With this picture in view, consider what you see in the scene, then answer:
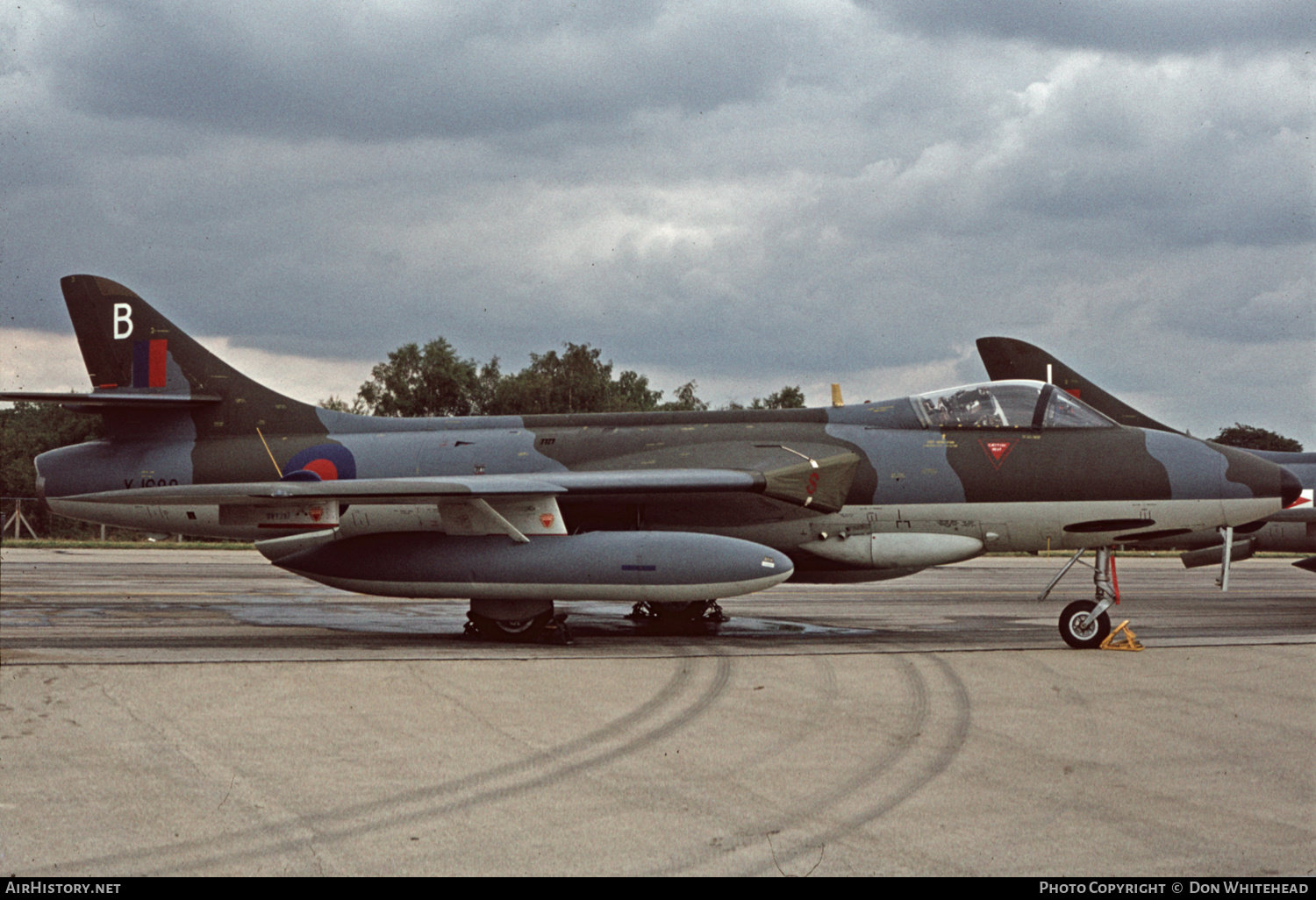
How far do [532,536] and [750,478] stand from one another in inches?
102

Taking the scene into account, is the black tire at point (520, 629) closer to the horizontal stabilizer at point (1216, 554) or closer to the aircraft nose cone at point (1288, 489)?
the aircraft nose cone at point (1288, 489)

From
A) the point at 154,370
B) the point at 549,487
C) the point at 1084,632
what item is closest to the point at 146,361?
the point at 154,370

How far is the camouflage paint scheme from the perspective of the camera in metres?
12.8

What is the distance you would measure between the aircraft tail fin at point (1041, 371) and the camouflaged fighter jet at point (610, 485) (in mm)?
8743

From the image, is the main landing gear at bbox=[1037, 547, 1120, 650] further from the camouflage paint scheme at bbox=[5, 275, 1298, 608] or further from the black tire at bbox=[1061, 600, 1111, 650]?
the camouflage paint scheme at bbox=[5, 275, 1298, 608]

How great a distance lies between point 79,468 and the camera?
599 inches

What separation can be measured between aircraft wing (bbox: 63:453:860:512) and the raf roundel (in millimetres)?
1379

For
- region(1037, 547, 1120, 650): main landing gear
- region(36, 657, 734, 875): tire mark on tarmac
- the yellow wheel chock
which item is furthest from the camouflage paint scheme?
region(36, 657, 734, 875): tire mark on tarmac

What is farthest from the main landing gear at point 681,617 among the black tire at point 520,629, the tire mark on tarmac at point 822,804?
the tire mark on tarmac at point 822,804

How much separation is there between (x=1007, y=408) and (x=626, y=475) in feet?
15.7

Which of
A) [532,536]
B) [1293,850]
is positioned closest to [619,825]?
[1293,850]

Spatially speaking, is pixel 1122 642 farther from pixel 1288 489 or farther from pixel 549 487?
pixel 549 487

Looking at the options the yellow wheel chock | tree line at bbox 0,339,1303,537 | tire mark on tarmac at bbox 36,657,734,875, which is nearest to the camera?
tire mark on tarmac at bbox 36,657,734,875
